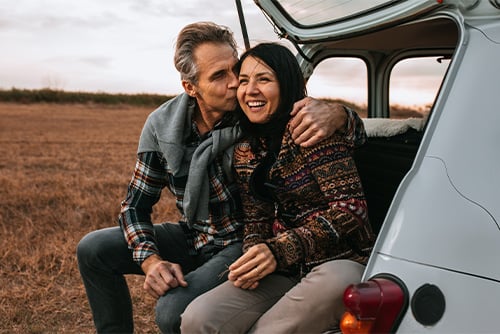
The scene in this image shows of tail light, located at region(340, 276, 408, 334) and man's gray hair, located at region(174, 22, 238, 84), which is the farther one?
man's gray hair, located at region(174, 22, 238, 84)

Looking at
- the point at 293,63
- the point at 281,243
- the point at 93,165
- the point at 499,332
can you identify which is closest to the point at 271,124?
the point at 293,63

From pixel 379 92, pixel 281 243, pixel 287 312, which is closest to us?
pixel 287 312

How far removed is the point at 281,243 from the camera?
84.7 inches

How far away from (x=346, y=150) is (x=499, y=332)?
89cm

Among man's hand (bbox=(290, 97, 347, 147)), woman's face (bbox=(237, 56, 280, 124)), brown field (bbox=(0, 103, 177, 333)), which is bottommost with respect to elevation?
brown field (bbox=(0, 103, 177, 333))

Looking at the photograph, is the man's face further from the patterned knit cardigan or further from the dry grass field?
the dry grass field

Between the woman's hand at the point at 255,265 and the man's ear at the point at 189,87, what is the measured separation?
1.03 m

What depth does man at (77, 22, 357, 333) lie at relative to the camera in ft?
9.16

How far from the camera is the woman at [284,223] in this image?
78.5 inches

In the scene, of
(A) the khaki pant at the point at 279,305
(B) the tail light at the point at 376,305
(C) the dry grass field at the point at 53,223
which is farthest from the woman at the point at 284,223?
(C) the dry grass field at the point at 53,223

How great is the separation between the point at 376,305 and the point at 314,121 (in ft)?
2.73

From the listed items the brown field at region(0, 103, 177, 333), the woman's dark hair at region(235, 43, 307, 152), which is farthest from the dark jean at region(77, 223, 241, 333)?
the brown field at region(0, 103, 177, 333)

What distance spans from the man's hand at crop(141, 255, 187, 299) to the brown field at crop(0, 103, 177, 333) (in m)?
1.64

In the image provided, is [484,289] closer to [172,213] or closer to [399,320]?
[399,320]
